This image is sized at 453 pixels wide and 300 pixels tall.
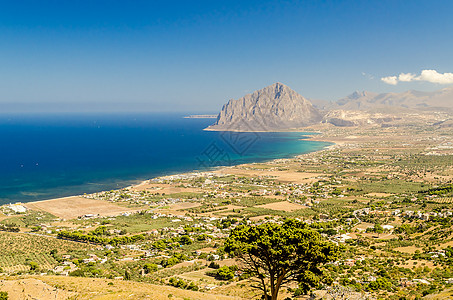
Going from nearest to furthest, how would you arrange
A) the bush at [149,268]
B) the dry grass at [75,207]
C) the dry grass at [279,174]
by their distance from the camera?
1. the bush at [149,268]
2. the dry grass at [75,207]
3. the dry grass at [279,174]

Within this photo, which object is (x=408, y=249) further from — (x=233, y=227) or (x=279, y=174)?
(x=279, y=174)

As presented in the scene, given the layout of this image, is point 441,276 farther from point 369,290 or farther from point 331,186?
point 331,186

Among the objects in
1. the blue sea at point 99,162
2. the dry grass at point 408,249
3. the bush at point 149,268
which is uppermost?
the blue sea at point 99,162

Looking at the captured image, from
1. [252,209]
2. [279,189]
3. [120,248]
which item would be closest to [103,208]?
[120,248]

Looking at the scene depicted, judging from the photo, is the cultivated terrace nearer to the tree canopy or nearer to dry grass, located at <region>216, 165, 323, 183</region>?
dry grass, located at <region>216, 165, 323, 183</region>

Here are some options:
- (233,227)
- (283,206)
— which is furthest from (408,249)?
(283,206)

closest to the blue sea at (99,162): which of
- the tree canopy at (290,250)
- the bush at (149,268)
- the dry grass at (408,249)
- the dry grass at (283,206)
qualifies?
the dry grass at (283,206)

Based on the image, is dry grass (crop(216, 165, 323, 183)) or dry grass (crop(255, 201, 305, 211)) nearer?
dry grass (crop(255, 201, 305, 211))

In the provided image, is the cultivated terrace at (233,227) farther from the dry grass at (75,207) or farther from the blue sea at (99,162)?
the blue sea at (99,162)

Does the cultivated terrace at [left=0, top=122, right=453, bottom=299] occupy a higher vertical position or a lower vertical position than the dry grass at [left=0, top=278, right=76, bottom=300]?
lower

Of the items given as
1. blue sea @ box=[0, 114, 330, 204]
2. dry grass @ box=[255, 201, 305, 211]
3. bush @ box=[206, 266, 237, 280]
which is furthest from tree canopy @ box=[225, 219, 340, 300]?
blue sea @ box=[0, 114, 330, 204]

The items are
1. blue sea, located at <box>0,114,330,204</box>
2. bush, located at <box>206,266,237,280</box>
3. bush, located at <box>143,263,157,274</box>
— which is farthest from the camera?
blue sea, located at <box>0,114,330,204</box>
